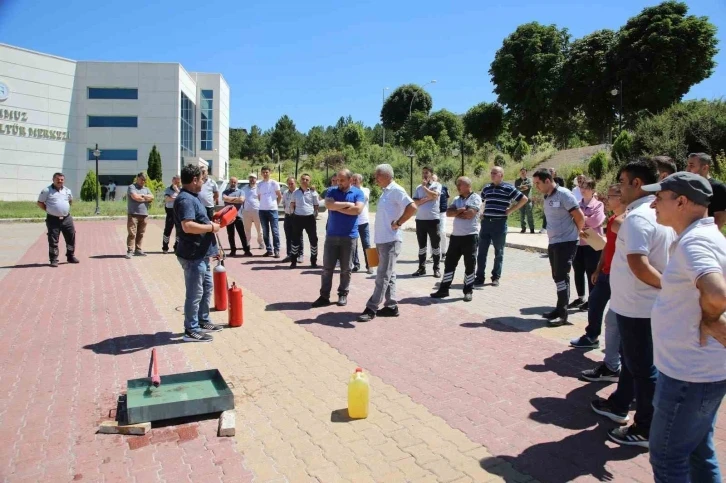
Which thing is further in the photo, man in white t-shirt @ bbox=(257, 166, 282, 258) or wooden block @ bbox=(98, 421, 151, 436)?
man in white t-shirt @ bbox=(257, 166, 282, 258)

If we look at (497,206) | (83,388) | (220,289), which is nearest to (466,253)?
(497,206)

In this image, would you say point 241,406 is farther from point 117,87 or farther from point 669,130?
point 117,87

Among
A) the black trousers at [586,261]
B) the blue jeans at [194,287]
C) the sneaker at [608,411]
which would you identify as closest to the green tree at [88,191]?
the blue jeans at [194,287]

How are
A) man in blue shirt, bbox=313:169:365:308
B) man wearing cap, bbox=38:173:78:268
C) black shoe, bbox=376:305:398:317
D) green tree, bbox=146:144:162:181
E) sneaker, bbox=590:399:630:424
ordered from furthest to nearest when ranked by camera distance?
1. green tree, bbox=146:144:162:181
2. man wearing cap, bbox=38:173:78:268
3. man in blue shirt, bbox=313:169:365:308
4. black shoe, bbox=376:305:398:317
5. sneaker, bbox=590:399:630:424

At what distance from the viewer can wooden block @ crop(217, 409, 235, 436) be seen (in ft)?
13.4

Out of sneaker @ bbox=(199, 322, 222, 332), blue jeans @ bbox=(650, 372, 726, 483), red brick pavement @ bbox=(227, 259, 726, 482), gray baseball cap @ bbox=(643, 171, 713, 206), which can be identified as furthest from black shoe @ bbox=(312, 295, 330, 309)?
gray baseball cap @ bbox=(643, 171, 713, 206)

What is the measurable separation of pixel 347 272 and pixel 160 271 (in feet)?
17.2

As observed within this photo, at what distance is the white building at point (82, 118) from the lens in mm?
45531

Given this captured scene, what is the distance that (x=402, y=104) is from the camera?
237 ft

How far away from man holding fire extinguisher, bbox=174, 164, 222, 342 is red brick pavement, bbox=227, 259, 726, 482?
1484 millimetres

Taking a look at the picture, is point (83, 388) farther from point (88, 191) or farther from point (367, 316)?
point (88, 191)

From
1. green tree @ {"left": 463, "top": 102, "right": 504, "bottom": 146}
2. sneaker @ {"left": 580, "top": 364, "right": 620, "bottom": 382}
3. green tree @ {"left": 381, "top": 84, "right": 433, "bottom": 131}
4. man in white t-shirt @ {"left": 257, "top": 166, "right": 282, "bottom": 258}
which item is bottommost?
sneaker @ {"left": 580, "top": 364, "right": 620, "bottom": 382}

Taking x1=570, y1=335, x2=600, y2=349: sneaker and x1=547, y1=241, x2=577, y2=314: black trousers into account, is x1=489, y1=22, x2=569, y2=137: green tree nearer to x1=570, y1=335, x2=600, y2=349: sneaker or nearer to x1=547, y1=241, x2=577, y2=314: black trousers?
x1=547, y1=241, x2=577, y2=314: black trousers

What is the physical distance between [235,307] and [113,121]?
166ft
